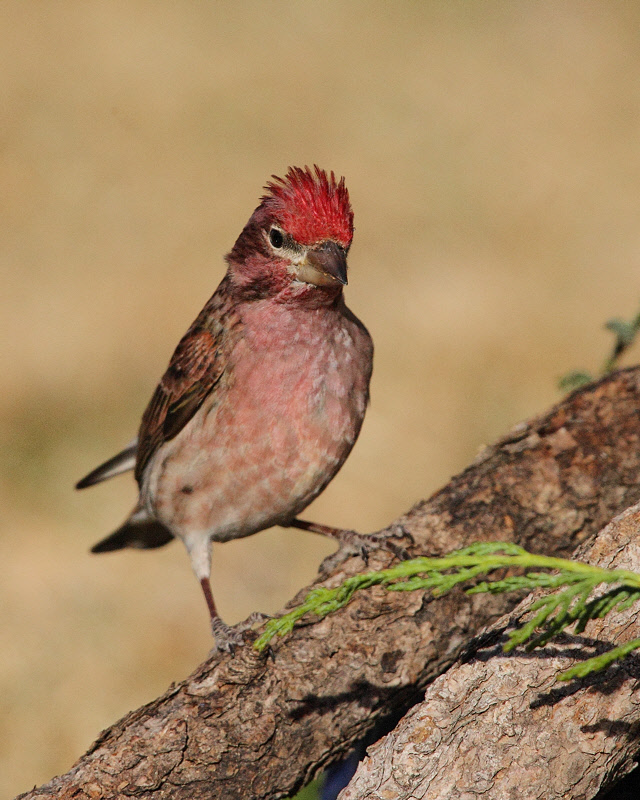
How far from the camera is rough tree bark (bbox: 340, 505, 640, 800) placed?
3.26m

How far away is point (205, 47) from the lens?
14281 millimetres

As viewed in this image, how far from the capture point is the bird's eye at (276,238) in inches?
185

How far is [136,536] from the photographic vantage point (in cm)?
659

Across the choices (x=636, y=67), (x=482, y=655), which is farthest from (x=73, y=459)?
(x=636, y=67)

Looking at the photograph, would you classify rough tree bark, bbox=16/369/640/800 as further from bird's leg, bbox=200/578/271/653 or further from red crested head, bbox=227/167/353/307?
red crested head, bbox=227/167/353/307

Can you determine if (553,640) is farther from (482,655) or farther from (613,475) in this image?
(613,475)

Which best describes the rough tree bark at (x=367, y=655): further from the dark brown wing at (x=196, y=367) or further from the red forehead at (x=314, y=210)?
the red forehead at (x=314, y=210)

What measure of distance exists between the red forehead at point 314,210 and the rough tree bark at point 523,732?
1.99 meters

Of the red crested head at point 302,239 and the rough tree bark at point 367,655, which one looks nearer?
the rough tree bark at point 367,655

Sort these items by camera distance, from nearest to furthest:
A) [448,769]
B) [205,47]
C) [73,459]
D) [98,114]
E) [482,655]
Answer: [448,769]
[482,655]
[73,459]
[98,114]
[205,47]

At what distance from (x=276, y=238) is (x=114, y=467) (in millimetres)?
2391

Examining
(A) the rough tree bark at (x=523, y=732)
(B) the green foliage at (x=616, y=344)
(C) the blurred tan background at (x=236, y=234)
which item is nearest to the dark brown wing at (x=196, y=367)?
(B) the green foliage at (x=616, y=344)

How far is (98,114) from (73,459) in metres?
5.75

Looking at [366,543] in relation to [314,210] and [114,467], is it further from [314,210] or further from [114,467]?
[114,467]
